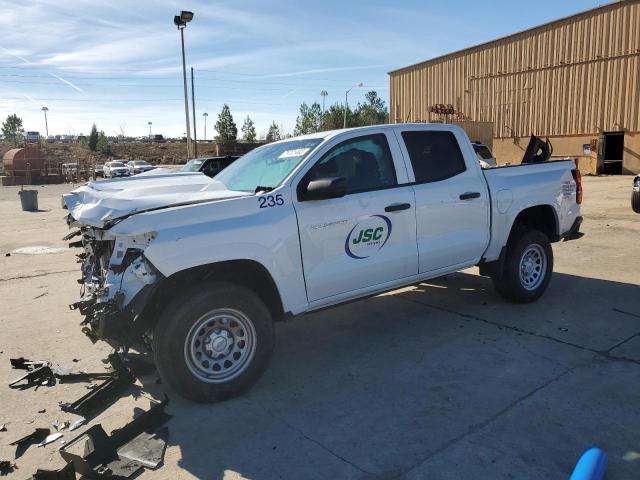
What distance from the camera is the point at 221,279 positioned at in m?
4.09

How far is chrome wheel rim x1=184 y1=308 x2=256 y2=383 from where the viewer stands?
3871 millimetres

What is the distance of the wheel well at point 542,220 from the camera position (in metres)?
6.16

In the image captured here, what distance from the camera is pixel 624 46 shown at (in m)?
28.0

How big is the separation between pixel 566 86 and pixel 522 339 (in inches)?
1206

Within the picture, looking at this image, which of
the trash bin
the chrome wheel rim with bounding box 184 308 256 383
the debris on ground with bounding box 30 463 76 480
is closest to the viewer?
the debris on ground with bounding box 30 463 76 480

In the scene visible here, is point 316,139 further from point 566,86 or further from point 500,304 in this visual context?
point 566,86

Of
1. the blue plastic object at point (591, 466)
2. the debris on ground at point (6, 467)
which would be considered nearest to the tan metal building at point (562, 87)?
the blue plastic object at point (591, 466)

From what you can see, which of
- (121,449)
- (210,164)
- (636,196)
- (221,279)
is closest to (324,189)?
(221,279)

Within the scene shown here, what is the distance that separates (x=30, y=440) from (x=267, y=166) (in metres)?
2.84

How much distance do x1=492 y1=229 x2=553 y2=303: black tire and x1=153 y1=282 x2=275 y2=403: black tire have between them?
3.04m

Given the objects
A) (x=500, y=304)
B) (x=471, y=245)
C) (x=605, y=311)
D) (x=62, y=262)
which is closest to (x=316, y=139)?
(x=471, y=245)

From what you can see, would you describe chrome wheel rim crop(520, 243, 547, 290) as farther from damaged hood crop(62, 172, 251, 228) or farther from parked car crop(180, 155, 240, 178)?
parked car crop(180, 155, 240, 178)

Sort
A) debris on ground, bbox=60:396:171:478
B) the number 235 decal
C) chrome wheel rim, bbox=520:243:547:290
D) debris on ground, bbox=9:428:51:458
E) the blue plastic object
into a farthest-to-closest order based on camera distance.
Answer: chrome wheel rim, bbox=520:243:547:290 → the number 235 decal → debris on ground, bbox=9:428:51:458 → debris on ground, bbox=60:396:171:478 → the blue plastic object

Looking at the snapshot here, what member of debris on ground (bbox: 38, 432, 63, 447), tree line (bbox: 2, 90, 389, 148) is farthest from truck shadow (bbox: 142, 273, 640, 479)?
tree line (bbox: 2, 90, 389, 148)
